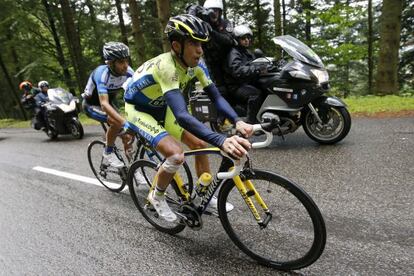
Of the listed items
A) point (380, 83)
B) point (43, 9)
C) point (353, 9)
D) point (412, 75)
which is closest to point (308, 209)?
point (380, 83)

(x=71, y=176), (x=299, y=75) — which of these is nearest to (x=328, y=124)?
(x=299, y=75)

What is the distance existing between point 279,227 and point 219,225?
0.75 m

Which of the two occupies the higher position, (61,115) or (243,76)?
(243,76)

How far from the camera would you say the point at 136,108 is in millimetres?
3686

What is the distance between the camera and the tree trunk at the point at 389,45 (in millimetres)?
9969

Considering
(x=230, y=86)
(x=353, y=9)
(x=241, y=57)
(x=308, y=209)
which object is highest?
(x=353, y=9)

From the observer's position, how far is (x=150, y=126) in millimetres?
3424

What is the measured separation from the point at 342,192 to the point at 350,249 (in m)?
1.21

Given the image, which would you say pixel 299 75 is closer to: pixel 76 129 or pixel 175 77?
pixel 175 77

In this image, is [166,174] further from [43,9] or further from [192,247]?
[43,9]

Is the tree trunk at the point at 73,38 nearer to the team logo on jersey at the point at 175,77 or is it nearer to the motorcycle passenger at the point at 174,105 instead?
the motorcycle passenger at the point at 174,105

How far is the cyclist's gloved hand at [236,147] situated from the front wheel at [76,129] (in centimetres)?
816

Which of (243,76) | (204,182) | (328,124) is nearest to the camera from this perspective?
(204,182)

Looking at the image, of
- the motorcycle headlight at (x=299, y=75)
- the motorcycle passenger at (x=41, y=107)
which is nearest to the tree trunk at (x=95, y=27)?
the motorcycle passenger at (x=41, y=107)
